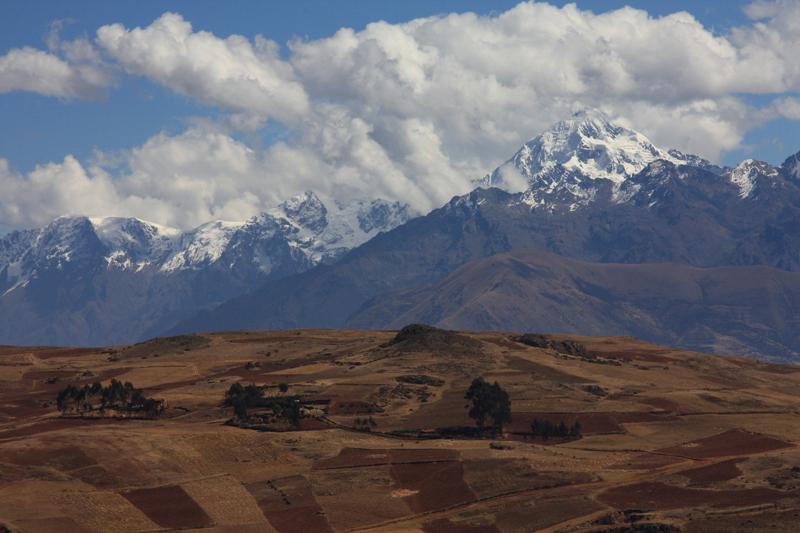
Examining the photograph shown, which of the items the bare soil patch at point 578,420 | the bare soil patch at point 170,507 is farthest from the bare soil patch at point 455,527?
the bare soil patch at point 578,420

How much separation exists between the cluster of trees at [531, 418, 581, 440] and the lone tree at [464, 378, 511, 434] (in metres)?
5.03

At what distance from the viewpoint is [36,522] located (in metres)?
123

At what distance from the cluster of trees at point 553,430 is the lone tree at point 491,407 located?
198 inches

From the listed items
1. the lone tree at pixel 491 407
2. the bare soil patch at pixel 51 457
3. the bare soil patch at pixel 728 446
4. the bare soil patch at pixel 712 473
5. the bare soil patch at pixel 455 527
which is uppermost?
the lone tree at pixel 491 407

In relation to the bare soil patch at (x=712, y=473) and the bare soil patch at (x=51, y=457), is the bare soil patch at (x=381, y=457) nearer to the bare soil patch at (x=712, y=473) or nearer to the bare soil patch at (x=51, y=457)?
the bare soil patch at (x=51, y=457)

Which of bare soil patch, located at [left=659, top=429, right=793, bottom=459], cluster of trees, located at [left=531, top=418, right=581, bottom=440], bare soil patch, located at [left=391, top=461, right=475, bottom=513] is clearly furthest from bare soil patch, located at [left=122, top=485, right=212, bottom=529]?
bare soil patch, located at [left=659, top=429, right=793, bottom=459]

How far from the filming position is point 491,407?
7500 inches

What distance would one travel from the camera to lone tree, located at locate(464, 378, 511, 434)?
622 feet

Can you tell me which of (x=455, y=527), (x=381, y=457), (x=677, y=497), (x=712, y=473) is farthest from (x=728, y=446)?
(x=455, y=527)

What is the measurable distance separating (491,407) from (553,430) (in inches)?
421

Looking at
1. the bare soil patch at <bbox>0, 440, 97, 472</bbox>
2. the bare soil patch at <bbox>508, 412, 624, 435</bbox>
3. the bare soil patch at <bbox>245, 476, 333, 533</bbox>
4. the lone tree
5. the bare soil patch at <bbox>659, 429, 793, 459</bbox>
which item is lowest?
the bare soil patch at <bbox>245, 476, 333, 533</bbox>

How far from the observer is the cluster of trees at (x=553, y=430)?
18450 centimetres

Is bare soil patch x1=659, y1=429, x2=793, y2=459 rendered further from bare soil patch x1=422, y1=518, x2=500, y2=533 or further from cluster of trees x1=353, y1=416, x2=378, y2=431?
bare soil patch x1=422, y1=518, x2=500, y2=533

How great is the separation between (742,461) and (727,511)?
30095 mm
